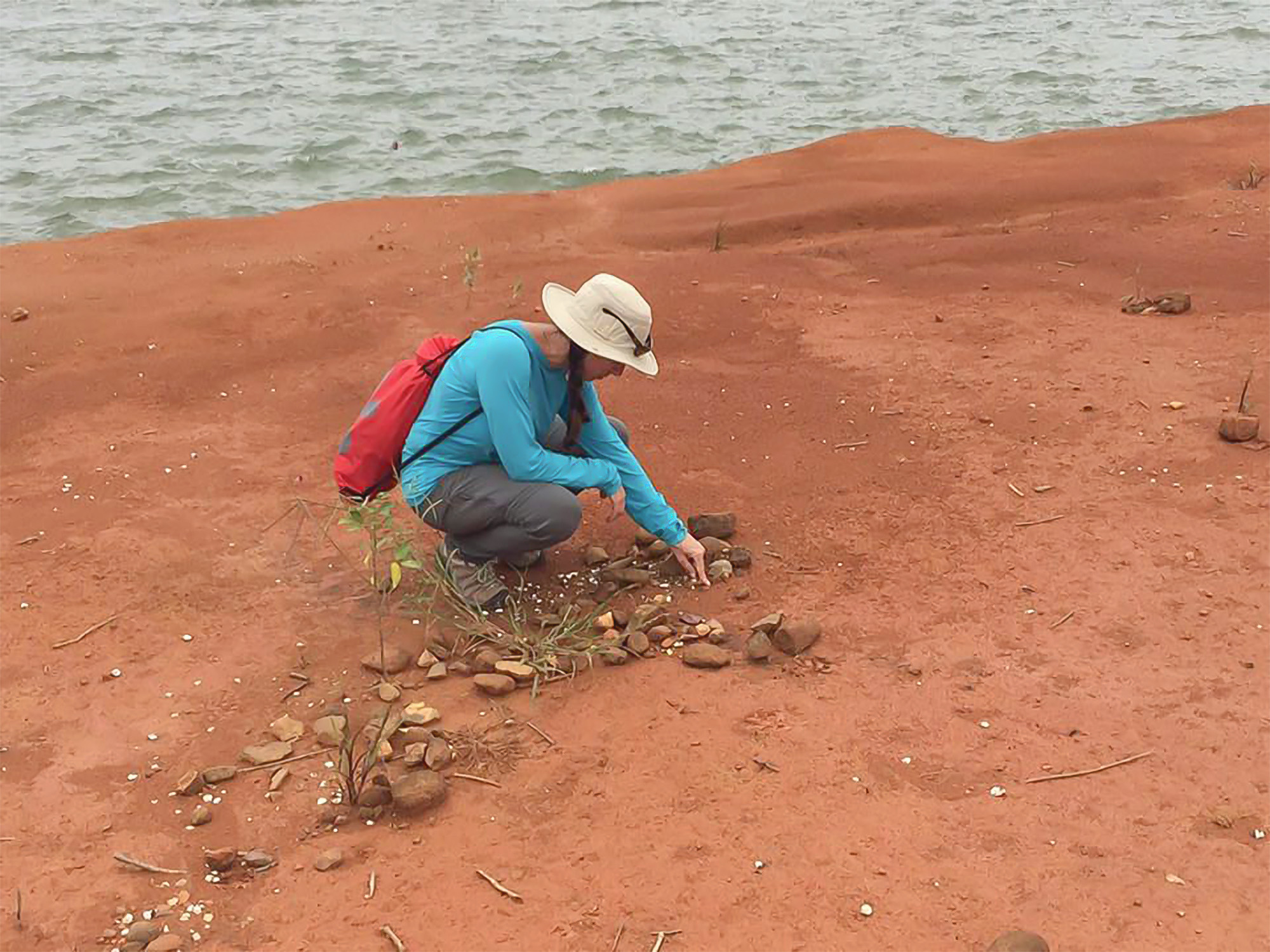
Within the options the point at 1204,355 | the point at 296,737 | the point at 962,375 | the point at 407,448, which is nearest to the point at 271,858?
the point at 296,737

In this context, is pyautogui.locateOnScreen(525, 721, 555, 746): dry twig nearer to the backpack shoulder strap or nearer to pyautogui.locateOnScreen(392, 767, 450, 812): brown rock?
pyautogui.locateOnScreen(392, 767, 450, 812): brown rock

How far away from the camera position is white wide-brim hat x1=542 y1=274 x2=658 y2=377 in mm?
3238

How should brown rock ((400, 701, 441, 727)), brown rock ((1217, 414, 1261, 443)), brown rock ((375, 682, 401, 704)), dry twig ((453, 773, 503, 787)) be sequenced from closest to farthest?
dry twig ((453, 773, 503, 787)) → brown rock ((400, 701, 441, 727)) → brown rock ((375, 682, 401, 704)) → brown rock ((1217, 414, 1261, 443))

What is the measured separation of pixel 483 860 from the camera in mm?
2561

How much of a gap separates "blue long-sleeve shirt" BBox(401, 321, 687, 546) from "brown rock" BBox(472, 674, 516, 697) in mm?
598

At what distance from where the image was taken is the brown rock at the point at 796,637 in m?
3.21

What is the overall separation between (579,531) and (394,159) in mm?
6488

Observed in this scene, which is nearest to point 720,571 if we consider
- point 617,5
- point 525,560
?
point 525,560

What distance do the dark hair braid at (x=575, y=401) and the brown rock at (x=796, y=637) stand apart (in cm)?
82

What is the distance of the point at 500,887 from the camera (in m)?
2.48

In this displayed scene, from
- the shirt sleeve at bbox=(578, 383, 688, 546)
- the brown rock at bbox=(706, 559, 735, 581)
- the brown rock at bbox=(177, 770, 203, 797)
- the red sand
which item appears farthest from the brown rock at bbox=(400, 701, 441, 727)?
the brown rock at bbox=(706, 559, 735, 581)

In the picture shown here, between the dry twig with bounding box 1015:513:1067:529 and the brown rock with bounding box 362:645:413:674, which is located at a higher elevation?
the dry twig with bounding box 1015:513:1067:529

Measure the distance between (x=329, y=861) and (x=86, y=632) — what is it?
4.46ft

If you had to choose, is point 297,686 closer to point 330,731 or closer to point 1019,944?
point 330,731
